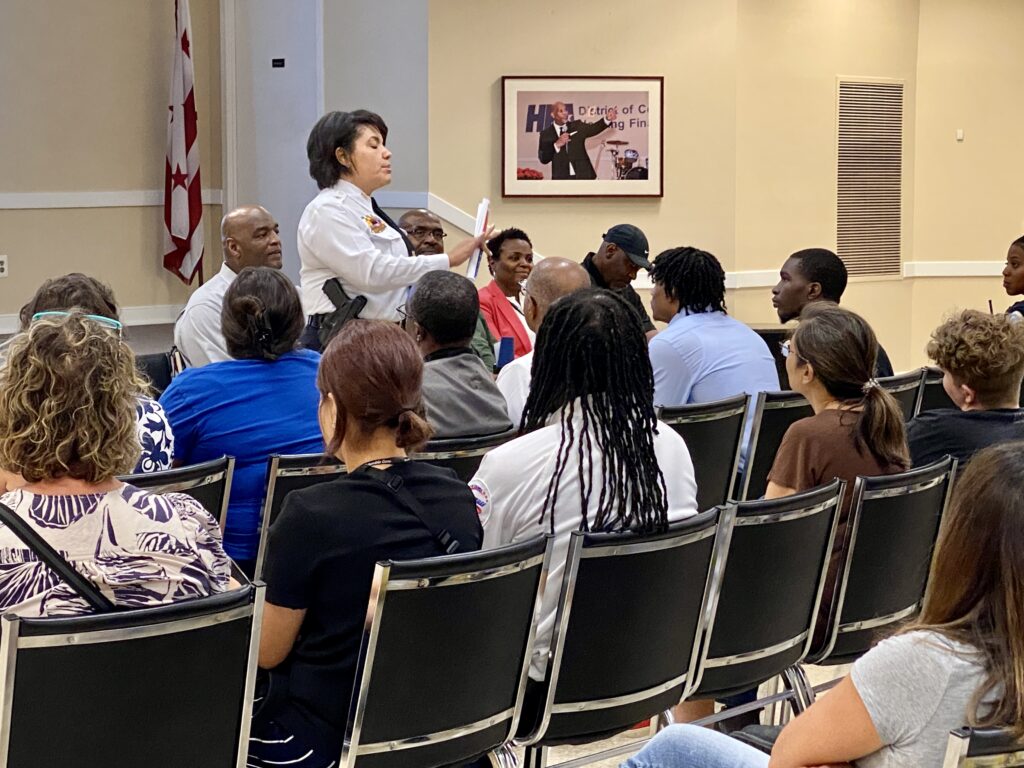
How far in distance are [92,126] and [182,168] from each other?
1.82 ft

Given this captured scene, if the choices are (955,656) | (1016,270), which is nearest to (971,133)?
(1016,270)

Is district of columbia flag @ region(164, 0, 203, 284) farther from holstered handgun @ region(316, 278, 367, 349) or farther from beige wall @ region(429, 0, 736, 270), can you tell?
holstered handgun @ region(316, 278, 367, 349)

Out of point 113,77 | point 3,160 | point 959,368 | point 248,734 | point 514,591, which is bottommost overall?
point 248,734

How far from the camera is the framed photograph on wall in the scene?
7.79 m

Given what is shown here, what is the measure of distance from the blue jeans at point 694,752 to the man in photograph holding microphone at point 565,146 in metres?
5.93

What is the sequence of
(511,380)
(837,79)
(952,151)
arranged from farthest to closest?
(952,151) < (837,79) < (511,380)

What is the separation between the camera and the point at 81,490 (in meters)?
2.10

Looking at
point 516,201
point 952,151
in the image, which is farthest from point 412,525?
point 952,151

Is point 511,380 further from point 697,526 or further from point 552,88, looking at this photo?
point 552,88

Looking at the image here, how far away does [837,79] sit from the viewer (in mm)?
8773

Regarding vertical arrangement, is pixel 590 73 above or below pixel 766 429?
above

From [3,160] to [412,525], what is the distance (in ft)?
19.9

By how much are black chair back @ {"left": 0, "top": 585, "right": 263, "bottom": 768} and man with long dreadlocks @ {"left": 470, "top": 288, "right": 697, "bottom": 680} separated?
677mm

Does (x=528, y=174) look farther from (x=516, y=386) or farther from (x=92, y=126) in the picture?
(x=516, y=386)
